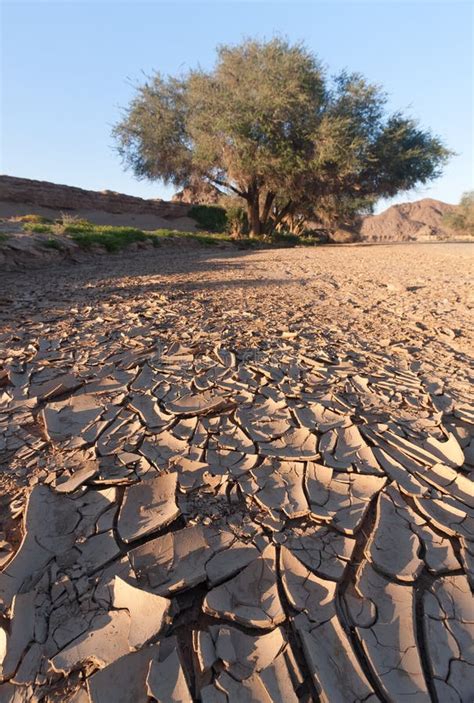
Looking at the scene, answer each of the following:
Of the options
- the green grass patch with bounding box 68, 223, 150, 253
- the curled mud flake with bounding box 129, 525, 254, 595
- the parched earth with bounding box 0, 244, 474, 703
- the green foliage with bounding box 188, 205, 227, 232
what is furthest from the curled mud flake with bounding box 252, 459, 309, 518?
the green foliage with bounding box 188, 205, 227, 232

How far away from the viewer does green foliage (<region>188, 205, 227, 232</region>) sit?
19.7m

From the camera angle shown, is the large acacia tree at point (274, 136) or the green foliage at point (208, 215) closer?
the large acacia tree at point (274, 136)

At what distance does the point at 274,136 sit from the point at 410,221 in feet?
156

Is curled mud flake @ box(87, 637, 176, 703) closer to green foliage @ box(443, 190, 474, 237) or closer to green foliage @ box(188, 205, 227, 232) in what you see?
green foliage @ box(188, 205, 227, 232)

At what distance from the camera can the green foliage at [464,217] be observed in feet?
117

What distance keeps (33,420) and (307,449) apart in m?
1.06

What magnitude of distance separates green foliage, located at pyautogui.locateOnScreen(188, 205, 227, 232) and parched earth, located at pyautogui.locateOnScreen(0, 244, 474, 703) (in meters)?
18.4

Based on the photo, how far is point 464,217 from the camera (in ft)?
119

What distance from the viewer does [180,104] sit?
14250mm

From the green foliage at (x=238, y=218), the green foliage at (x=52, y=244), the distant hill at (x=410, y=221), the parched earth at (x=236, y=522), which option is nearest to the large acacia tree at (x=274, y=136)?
the green foliage at (x=238, y=218)

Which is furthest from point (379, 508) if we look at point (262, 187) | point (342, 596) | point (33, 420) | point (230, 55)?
point (230, 55)

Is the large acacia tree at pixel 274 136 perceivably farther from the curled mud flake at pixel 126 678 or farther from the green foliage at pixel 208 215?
the curled mud flake at pixel 126 678

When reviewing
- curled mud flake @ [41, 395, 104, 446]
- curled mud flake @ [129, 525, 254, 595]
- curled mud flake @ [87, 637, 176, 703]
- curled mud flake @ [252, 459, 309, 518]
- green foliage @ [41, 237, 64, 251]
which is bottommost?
curled mud flake @ [87, 637, 176, 703]

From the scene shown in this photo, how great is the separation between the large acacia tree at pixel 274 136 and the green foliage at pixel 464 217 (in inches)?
992
